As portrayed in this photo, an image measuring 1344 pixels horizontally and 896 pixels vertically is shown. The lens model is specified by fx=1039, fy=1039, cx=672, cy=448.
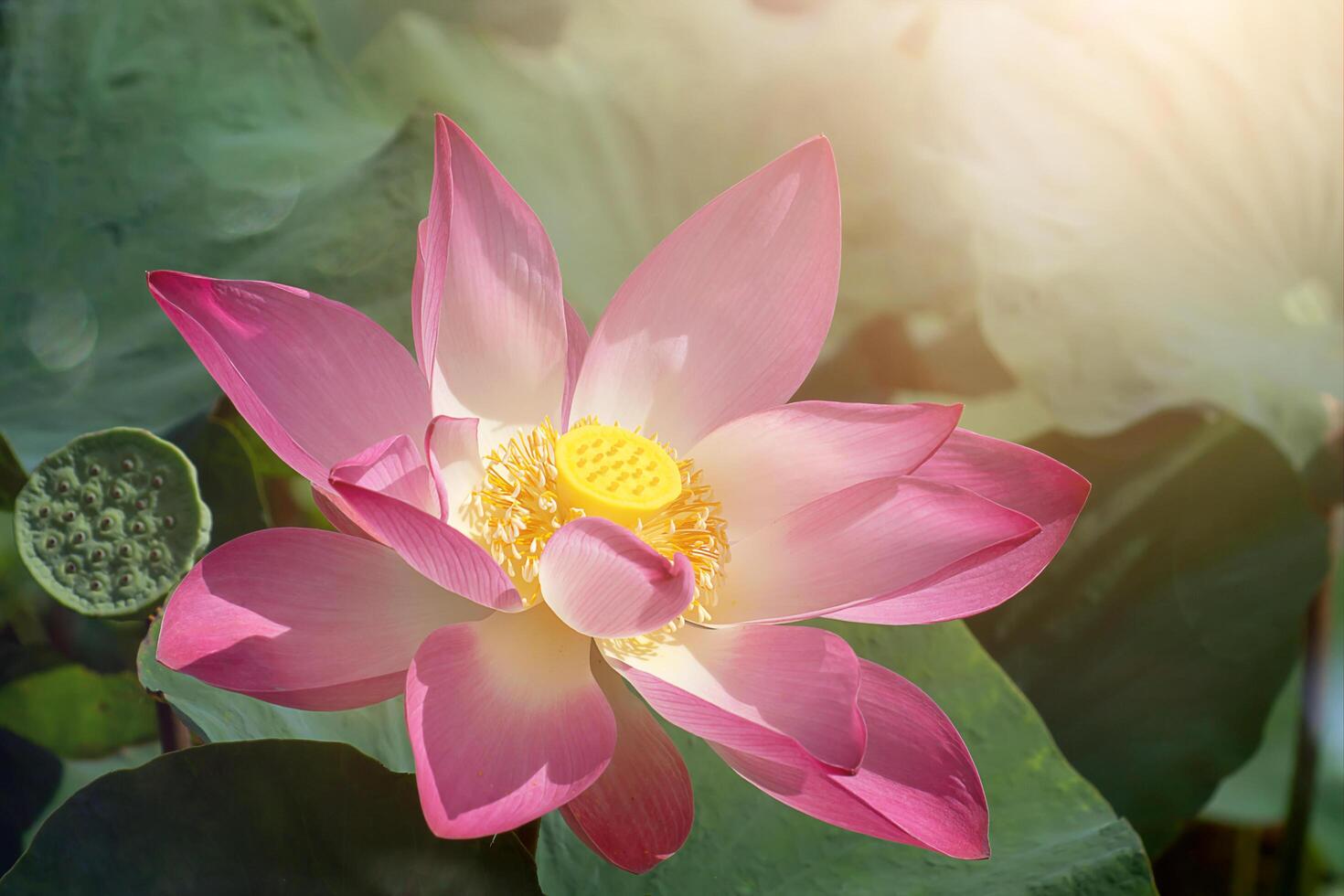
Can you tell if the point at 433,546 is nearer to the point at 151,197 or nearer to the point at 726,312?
the point at 726,312

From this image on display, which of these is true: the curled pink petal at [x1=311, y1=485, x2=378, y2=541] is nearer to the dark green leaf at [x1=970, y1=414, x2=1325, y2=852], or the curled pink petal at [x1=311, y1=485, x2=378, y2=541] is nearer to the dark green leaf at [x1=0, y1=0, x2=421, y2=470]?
the dark green leaf at [x1=0, y1=0, x2=421, y2=470]

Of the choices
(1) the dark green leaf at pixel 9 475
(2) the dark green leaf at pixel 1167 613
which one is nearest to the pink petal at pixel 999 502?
(2) the dark green leaf at pixel 1167 613

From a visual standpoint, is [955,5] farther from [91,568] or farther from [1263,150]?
[91,568]

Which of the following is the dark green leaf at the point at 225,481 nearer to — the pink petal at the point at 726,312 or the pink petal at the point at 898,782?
the pink petal at the point at 726,312

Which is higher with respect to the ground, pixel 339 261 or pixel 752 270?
pixel 752 270

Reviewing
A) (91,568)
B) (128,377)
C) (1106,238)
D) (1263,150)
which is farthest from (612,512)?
(1263,150)

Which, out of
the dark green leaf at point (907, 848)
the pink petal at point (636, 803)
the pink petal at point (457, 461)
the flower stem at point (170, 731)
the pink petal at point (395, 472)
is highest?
the pink petal at point (395, 472)

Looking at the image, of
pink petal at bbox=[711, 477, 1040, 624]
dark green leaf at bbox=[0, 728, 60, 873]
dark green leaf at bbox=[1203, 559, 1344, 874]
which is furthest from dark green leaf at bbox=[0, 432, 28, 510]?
dark green leaf at bbox=[1203, 559, 1344, 874]
